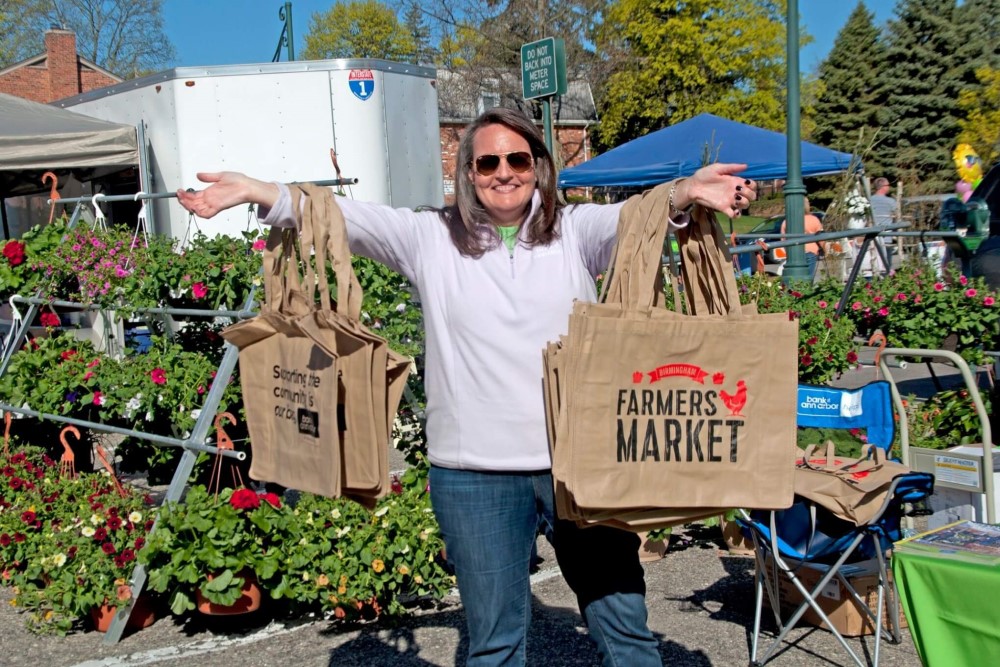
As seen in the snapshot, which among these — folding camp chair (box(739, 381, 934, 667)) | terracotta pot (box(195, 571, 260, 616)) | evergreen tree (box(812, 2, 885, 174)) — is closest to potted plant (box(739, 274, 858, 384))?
folding camp chair (box(739, 381, 934, 667))

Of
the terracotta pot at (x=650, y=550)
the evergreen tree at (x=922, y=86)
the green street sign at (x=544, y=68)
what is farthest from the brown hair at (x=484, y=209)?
the evergreen tree at (x=922, y=86)

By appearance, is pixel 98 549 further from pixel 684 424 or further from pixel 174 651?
pixel 684 424

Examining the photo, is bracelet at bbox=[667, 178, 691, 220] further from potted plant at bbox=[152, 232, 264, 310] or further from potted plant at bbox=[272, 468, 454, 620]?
potted plant at bbox=[152, 232, 264, 310]

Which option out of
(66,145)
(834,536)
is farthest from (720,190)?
(66,145)

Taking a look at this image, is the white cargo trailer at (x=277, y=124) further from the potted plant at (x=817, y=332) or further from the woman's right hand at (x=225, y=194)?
the woman's right hand at (x=225, y=194)

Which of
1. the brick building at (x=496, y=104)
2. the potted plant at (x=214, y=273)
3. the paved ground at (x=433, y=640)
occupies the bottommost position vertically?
the paved ground at (x=433, y=640)

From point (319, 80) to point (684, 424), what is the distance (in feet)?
22.4

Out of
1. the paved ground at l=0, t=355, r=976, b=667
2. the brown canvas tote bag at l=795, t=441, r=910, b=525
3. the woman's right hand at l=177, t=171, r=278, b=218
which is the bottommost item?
the paved ground at l=0, t=355, r=976, b=667

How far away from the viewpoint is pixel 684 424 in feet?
7.10

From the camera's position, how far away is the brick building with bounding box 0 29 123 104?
30250mm

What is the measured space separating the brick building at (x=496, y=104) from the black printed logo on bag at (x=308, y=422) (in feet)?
82.6

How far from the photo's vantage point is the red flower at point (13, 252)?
17.4 feet

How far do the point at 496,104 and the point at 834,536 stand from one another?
25.5 metres

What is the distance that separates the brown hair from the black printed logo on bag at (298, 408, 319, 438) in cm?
51
